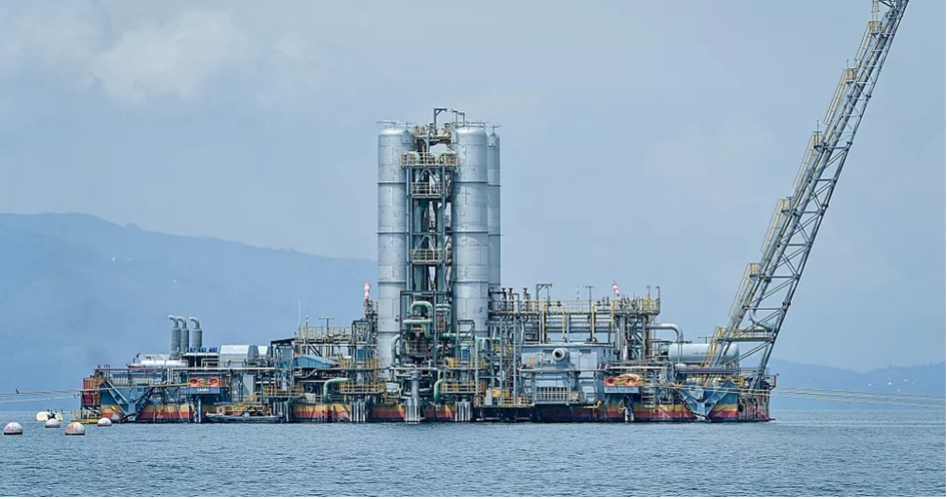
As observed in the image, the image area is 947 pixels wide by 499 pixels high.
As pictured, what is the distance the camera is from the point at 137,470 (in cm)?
10406

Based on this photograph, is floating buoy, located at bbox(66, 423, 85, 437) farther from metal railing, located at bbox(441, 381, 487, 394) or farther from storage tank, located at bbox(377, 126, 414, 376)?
metal railing, located at bbox(441, 381, 487, 394)

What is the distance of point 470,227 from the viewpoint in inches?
5782


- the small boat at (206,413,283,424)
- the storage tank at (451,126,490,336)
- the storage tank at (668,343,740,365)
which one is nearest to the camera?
the storage tank at (451,126,490,336)

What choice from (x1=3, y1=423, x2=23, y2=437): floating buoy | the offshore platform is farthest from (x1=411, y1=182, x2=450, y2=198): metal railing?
(x1=3, y1=423, x2=23, y2=437): floating buoy

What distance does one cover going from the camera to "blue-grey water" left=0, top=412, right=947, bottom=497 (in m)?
92.1

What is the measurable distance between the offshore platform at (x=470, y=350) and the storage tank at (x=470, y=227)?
105mm

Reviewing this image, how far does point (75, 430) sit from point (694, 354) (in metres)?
45.9

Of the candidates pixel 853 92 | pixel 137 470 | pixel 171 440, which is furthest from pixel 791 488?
pixel 853 92

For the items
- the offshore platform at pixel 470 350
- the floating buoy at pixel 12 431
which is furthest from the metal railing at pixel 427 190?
the floating buoy at pixel 12 431

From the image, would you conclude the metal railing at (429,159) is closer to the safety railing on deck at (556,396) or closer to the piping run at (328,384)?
the piping run at (328,384)

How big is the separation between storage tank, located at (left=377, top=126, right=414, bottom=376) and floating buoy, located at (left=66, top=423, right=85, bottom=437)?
2316 cm

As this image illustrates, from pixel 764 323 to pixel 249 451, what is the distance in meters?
47.9

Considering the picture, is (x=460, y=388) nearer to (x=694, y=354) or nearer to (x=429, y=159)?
(x=429, y=159)

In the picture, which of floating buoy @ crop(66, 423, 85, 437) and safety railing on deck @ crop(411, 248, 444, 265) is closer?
floating buoy @ crop(66, 423, 85, 437)
